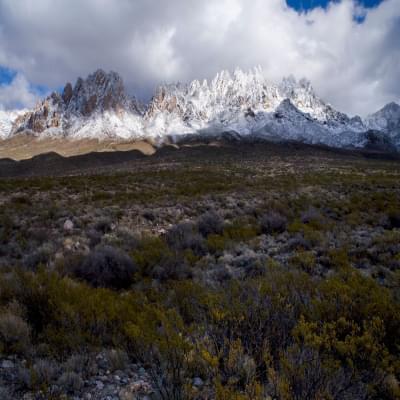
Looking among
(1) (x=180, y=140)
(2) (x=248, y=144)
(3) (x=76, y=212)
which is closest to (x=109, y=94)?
(1) (x=180, y=140)

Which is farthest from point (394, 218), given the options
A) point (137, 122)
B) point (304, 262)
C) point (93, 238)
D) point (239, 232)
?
point (137, 122)

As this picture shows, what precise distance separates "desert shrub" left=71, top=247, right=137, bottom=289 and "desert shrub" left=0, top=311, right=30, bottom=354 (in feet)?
5.83

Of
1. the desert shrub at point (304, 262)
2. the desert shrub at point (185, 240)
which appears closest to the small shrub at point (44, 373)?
the desert shrub at point (185, 240)

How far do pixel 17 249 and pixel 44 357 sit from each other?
4.54 metres

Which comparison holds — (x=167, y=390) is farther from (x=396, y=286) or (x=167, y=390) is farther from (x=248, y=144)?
(x=248, y=144)

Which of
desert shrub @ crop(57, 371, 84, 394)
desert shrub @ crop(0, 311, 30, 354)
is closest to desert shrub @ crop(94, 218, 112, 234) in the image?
desert shrub @ crop(0, 311, 30, 354)

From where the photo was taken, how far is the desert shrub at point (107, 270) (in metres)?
4.98

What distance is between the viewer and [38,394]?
232 cm

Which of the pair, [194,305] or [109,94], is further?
[109,94]

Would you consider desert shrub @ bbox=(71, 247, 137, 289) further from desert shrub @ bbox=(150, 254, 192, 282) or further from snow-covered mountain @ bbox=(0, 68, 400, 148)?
snow-covered mountain @ bbox=(0, 68, 400, 148)

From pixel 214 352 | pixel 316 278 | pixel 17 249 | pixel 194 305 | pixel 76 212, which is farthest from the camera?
pixel 76 212

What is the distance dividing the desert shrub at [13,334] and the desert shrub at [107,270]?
1778mm

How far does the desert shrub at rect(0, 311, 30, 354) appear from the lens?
9.54ft

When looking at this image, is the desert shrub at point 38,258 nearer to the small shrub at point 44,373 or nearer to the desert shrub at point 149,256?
the desert shrub at point 149,256
